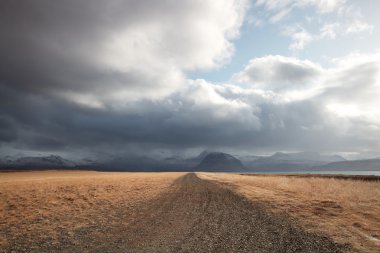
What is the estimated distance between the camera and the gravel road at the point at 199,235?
1135 centimetres

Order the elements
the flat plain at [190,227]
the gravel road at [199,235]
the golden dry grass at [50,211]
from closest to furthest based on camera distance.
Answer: the gravel road at [199,235]
the flat plain at [190,227]
the golden dry grass at [50,211]

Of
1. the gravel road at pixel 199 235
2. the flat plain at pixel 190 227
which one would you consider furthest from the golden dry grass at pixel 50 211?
the gravel road at pixel 199 235

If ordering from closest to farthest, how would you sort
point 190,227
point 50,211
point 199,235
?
point 199,235 → point 190,227 → point 50,211

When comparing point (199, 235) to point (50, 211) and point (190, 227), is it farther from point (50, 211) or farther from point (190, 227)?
point (50, 211)

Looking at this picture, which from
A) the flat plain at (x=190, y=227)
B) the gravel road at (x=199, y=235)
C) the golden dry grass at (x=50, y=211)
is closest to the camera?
the gravel road at (x=199, y=235)

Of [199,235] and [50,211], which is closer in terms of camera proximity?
[199,235]

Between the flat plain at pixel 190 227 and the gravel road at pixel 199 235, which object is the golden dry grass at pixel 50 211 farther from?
the gravel road at pixel 199 235

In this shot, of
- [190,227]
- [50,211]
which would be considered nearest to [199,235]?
[190,227]

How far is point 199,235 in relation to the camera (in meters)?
13.1

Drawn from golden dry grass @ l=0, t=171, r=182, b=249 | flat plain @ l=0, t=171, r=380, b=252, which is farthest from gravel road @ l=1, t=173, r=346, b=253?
golden dry grass @ l=0, t=171, r=182, b=249

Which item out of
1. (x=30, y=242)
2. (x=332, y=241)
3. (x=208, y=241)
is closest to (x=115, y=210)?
Result: (x=30, y=242)

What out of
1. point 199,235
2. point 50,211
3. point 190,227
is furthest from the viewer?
point 50,211

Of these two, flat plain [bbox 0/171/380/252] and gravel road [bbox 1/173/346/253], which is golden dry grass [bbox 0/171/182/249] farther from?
gravel road [bbox 1/173/346/253]

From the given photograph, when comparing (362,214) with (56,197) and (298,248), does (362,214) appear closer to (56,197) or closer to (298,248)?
(298,248)
